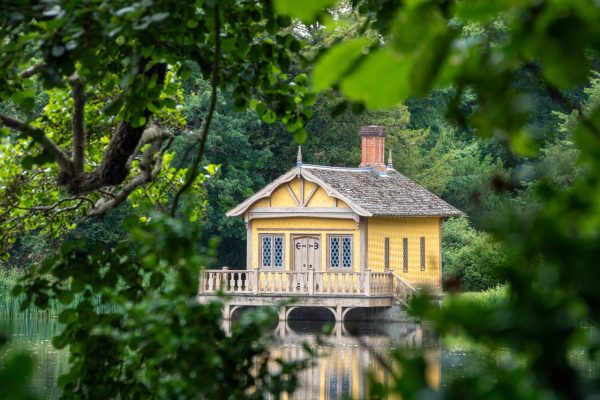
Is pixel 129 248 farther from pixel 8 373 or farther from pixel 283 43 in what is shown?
pixel 8 373

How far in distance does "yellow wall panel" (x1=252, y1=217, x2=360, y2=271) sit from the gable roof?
27.1 inches

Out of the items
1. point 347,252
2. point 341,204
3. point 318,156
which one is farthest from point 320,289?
point 318,156

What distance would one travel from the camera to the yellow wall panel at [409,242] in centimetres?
3102

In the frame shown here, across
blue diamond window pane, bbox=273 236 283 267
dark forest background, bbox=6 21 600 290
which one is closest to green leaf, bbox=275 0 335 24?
blue diamond window pane, bbox=273 236 283 267

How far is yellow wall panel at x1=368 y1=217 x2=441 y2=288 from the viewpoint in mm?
31016

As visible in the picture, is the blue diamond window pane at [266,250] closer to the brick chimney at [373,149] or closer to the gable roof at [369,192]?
the gable roof at [369,192]

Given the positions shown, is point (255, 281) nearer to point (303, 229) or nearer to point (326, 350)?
point (303, 229)

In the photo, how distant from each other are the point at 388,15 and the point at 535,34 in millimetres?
2357

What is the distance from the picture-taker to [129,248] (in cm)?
361

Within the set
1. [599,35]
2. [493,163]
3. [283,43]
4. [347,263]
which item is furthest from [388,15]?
[493,163]

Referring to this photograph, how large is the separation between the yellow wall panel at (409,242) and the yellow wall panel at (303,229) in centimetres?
47

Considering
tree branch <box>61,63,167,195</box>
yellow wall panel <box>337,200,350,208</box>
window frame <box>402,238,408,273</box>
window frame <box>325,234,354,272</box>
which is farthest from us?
window frame <box>402,238,408,273</box>

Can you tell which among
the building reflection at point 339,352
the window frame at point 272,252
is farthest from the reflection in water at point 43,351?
the window frame at point 272,252

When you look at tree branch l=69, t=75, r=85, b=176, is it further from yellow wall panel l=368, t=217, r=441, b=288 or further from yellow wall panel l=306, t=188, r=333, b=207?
yellow wall panel l=368, t=217, r=441, b=288
